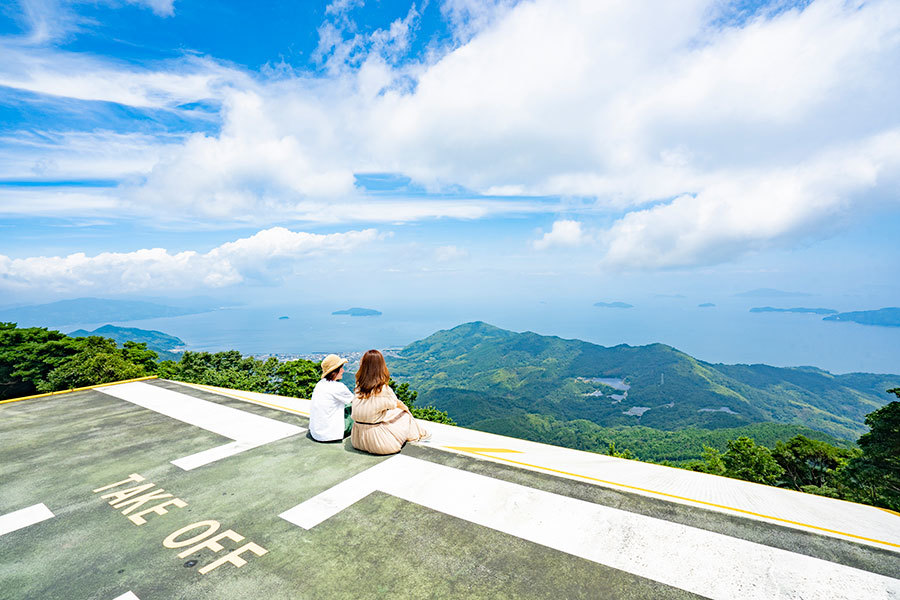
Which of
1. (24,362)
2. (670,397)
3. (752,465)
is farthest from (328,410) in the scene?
(670,397)

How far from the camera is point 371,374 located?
5082 millimetres

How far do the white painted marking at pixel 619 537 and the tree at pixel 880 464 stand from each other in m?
17.3

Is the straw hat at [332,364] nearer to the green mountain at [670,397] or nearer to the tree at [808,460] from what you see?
the tree at [808,460]

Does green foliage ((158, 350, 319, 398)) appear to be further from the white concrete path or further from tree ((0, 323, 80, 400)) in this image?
the white concrete path

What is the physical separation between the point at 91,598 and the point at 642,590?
4.22 metres

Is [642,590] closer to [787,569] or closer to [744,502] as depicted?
[787,569]

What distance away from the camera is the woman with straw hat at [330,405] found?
5.61 meters

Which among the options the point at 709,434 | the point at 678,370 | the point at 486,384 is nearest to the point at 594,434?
the point at 709,434

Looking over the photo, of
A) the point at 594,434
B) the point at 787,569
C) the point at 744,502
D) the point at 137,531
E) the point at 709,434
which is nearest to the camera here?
the point at 787,569

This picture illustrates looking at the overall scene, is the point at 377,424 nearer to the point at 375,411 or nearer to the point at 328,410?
the point at 375,411

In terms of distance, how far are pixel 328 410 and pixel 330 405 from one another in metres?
0.10

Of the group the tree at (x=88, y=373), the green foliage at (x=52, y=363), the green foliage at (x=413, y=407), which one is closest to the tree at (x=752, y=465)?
the green foliage at (x=413, y=407)

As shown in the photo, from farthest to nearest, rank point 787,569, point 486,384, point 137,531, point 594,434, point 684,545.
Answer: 1. point 486,384
2. point 594,434
3. point 137,531
4. point 684,545
5. point 787,569

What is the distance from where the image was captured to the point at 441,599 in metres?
2.84
